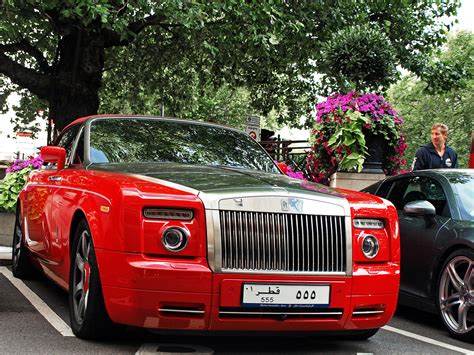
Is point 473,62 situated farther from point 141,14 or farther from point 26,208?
point 26,208

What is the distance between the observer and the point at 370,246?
475 cm

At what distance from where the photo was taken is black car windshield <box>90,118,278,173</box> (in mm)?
5727

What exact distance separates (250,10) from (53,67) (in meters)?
6.10

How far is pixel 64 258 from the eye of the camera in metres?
5.50

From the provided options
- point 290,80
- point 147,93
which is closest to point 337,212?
point 290,80

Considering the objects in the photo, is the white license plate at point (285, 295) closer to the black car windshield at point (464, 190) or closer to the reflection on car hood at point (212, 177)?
the reflection on car hood at point (212, 177)

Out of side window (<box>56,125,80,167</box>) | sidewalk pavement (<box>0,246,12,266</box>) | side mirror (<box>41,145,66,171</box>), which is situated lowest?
sidewalk pavement (<box>0,246,12,266</box>)

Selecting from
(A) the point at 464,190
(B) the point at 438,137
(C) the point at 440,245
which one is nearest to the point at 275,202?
(C) the point at 440,245

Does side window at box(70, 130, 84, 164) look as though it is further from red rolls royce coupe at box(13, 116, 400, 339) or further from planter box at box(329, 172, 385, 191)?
planter box at box(329, 172, 385, 191)

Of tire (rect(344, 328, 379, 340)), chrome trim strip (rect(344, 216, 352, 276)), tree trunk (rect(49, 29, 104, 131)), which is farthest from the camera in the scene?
tree trunk (rect(49, 29, 104, 131))

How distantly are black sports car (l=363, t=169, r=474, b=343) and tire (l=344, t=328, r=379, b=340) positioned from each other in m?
1.02

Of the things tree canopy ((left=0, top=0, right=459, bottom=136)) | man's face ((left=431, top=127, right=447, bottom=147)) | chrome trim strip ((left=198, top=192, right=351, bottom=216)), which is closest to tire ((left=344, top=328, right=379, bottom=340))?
chrome trim strip ((left=198, top=192, right=351, bottom=216))

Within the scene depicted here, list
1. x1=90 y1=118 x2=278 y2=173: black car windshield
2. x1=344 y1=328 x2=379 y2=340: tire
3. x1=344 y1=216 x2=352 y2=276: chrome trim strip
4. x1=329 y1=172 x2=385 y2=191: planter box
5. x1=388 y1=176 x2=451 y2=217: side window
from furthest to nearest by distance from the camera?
x1=329 y1=172 x2=385 y2=191: planter box < x1=388 y1=176 x2=451 y2=217: side window < x1=90 y1=118 x2=278 y2=173: black car windshield < x1=344 y1=328 x2=379 y2=340: tire < x1=344 y1=216 x2=352 y2=276: chrome trim strip

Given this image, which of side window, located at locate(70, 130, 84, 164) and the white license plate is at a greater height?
side window, located at locate(70, 130, 84, 164)
